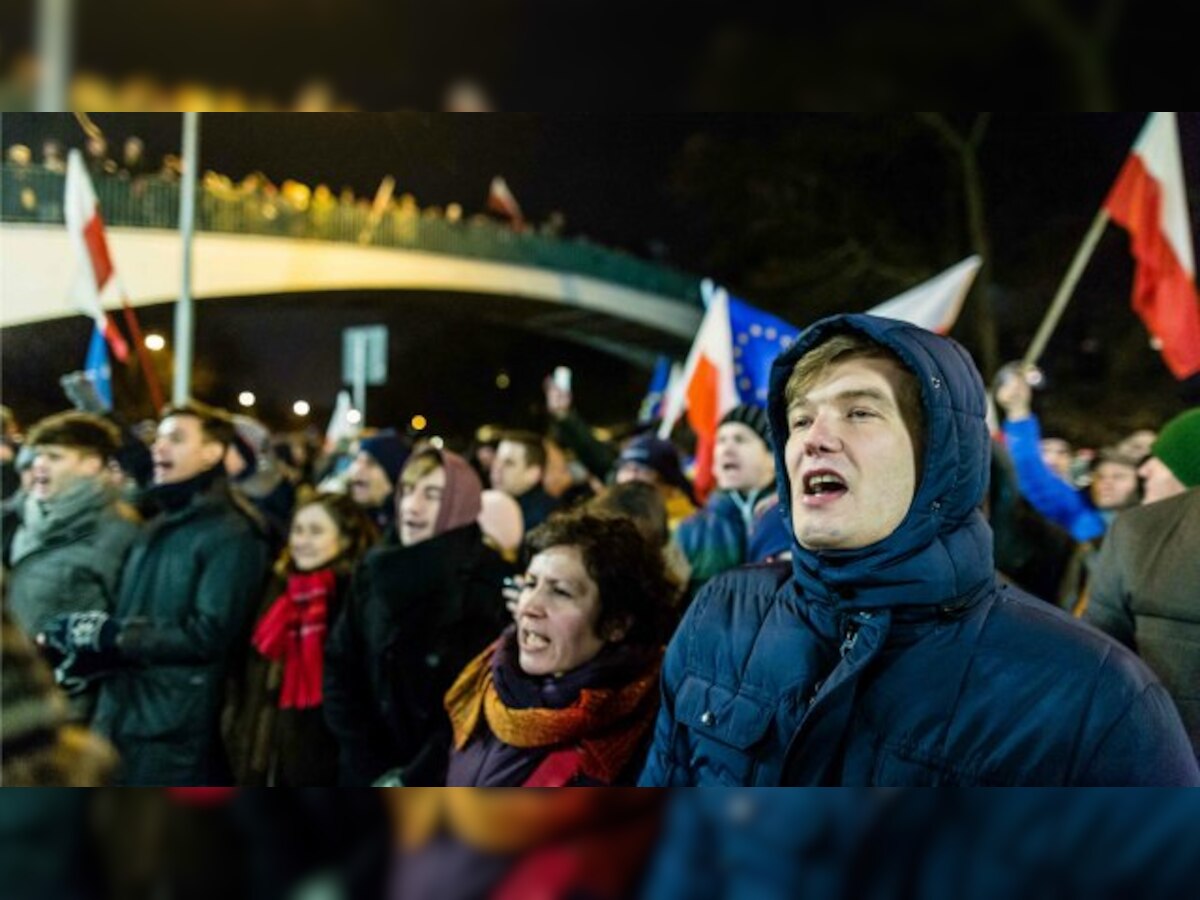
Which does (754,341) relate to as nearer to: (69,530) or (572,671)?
(572,671)

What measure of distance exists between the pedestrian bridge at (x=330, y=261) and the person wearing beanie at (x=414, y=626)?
43 centimetres

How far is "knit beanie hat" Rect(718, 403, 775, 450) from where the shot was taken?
11.0 feet

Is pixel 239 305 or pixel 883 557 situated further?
pixel 239 305

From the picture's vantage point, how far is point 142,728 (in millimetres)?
3461

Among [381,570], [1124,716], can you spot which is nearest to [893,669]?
[1124,716]

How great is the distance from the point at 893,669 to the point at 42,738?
6.50 ft

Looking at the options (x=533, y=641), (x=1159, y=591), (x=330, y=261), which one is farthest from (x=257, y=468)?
(x=1159, y=591)

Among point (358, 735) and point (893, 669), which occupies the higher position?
point (893, 669)

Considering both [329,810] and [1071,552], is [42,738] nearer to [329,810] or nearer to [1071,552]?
[329,810]

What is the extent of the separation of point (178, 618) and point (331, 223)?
986 millimetres

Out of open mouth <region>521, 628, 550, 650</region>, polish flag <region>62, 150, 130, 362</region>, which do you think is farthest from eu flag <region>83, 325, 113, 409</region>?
open mouth <region>521, 628, 550, 650</region>

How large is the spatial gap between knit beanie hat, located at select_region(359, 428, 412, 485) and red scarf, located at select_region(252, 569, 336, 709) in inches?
10.8

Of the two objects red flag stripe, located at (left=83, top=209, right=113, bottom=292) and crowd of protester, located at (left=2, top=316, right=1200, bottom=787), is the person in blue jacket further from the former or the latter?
red flag stripe, located at (left=83, top=209, right=113, bottom=292)

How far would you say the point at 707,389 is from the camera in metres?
3.39
